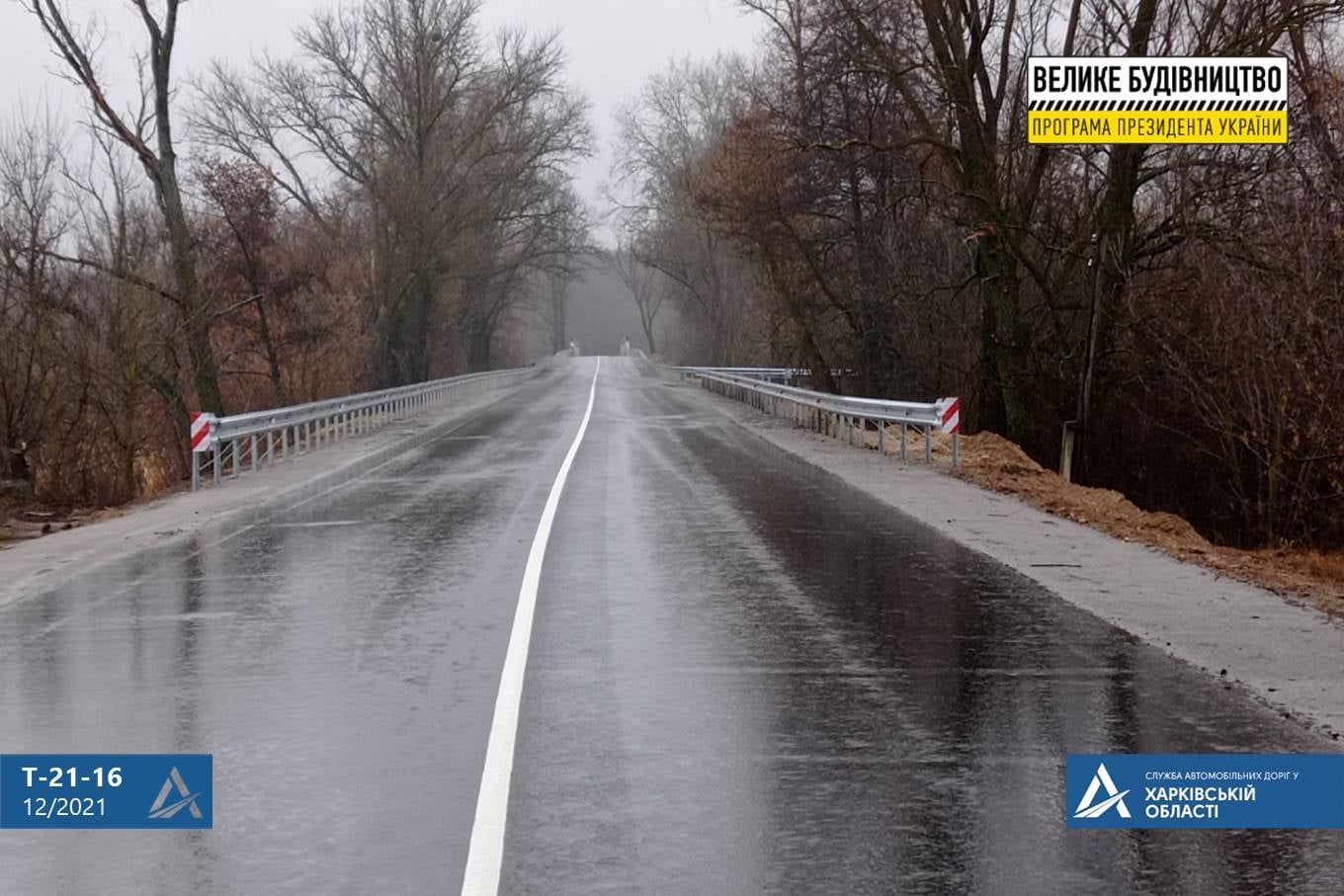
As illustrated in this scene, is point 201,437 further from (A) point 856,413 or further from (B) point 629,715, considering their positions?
(B) point 629,715

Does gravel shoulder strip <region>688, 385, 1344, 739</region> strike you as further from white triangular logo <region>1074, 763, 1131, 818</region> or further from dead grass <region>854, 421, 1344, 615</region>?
white triangular logo <region>1074, 763, 1131, 818</region>

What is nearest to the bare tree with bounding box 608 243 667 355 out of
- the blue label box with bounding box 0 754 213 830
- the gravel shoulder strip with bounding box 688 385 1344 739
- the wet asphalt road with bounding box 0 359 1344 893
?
the gravel shoulder strip with bounding box 688 385 1344 739

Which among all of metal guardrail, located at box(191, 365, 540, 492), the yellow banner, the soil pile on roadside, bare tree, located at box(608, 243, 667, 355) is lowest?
the soil pile on roadside

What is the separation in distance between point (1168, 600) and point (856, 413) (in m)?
16.3

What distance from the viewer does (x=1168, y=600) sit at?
11.3 meters

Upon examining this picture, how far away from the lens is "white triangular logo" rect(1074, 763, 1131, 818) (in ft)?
19.8

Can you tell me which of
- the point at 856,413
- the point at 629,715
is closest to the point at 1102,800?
the point at 629,715

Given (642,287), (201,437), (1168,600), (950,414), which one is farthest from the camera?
(642,287)

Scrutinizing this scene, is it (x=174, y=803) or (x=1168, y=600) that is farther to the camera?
(x=1168, y=600)

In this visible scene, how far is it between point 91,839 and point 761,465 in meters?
18.3

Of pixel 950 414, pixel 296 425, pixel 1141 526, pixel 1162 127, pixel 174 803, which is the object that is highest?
pixel 1162 127

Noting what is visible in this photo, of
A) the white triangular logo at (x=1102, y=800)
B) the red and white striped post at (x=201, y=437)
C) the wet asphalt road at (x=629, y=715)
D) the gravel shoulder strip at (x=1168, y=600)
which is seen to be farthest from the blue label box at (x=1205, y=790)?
the red and white striped post at (x=201, y=437)

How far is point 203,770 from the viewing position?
6680 mm

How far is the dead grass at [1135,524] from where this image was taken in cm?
1268
